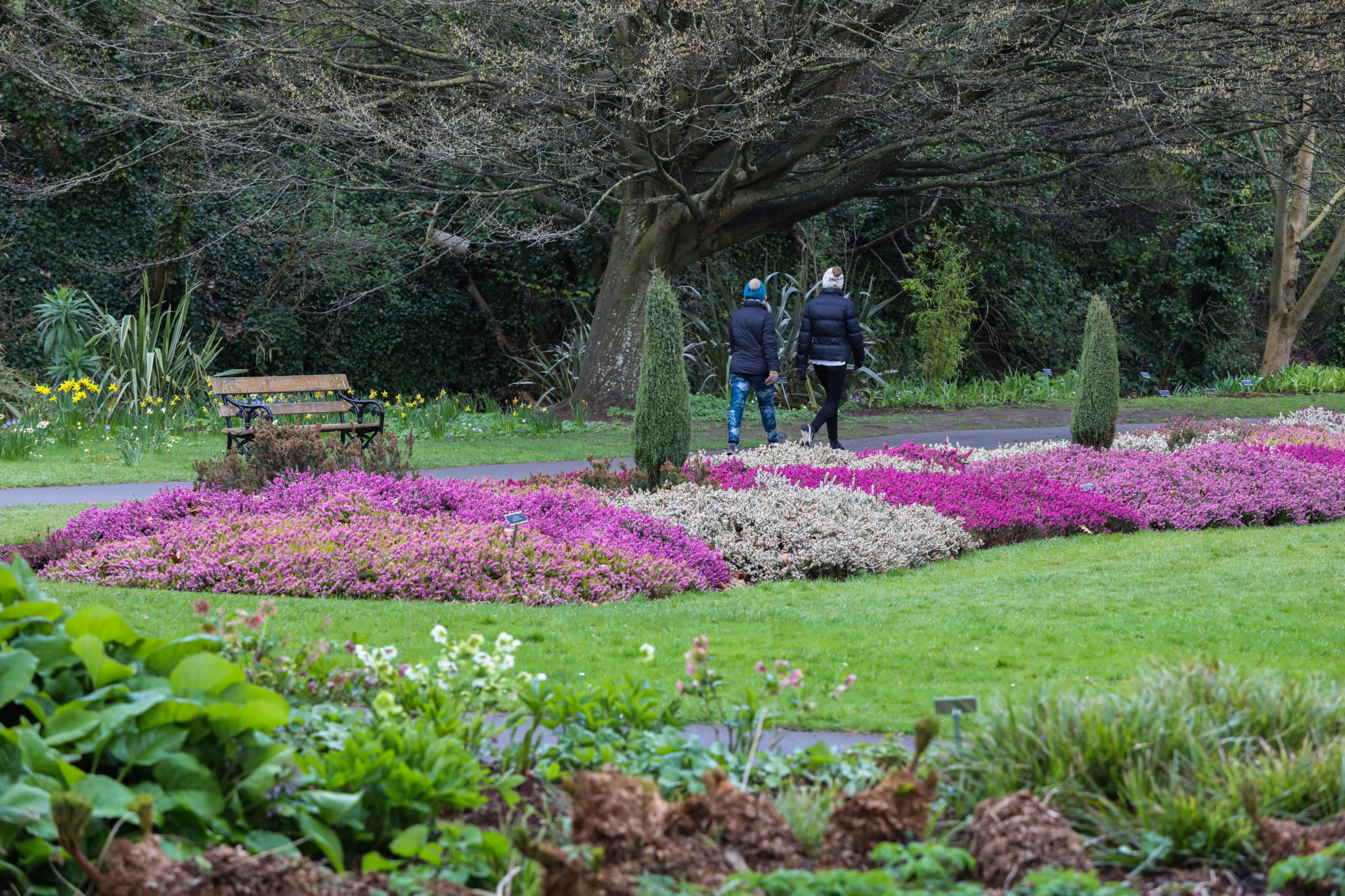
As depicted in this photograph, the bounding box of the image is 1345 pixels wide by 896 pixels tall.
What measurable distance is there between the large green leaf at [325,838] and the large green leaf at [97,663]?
0.63 meters

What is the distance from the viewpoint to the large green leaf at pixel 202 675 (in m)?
3.01

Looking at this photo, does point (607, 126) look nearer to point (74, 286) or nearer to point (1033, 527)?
point (1033, 527)

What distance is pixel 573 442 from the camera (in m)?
15.3

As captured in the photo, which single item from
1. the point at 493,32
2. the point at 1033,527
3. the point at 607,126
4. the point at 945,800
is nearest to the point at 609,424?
the point at 607,126

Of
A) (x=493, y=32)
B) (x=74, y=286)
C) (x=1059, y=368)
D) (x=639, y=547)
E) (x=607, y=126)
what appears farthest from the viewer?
(x=1059, y=368)

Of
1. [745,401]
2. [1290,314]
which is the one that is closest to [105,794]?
[745,401]

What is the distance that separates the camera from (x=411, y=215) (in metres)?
19.7

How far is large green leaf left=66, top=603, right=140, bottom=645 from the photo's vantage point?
319 centimetres

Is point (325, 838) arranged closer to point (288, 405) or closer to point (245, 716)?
point (245, 716)

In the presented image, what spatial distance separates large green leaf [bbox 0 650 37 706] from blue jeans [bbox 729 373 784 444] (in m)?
10.5

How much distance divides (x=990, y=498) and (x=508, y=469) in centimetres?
510

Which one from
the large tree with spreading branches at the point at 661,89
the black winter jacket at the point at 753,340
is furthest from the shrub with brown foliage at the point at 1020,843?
the large tree with spreading branches at the point at 661,89

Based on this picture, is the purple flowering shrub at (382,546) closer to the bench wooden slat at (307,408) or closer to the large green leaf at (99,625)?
the bench wooden slat at (307,408)

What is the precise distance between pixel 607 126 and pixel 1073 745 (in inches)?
501
